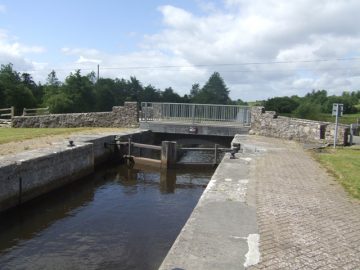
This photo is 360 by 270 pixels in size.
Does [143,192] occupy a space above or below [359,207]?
below

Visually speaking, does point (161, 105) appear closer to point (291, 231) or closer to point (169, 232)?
point (169, 232)

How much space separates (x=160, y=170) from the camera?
1728 centimetres

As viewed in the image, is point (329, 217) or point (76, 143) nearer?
point (329, 217)

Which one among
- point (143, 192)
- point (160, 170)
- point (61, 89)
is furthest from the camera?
point (61, 89)

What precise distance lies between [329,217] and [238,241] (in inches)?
89.5

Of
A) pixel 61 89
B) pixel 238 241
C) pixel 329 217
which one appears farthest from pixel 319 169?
pixel 61 89

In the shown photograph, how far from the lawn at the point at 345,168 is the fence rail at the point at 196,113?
717 cm

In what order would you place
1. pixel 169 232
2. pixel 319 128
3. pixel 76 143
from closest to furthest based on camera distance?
pixel 169 232 → pixel 76 143 → pixel 319 128

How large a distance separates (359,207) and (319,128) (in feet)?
39.7

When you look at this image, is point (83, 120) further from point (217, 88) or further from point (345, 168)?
point (217, 88)

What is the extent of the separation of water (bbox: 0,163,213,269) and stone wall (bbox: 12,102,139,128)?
392 inches

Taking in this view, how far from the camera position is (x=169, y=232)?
29.1 feet

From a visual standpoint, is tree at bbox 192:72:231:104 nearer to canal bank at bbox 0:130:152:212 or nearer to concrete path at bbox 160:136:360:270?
canal bank at bbox 0:130:152:212

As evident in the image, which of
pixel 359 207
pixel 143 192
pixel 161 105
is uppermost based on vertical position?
pixel 161 105
